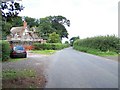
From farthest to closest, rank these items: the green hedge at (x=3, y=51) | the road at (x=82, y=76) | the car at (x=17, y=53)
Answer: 1. the car at (x=17, y=53)
2. the green hedge at (x=3, y=51)
3. the road at (x=82, y=76)

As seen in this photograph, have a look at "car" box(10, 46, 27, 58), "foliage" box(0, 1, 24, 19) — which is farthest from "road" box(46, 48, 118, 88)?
"car" box(10, 46, 27, 58)

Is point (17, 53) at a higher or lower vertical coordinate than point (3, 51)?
lower

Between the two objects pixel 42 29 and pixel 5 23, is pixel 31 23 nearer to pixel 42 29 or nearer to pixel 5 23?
pixel 42 29

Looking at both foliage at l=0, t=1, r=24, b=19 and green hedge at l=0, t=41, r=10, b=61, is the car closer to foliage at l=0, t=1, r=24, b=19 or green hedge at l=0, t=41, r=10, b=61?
green hedge at l=0, t=41, r=10, b=61

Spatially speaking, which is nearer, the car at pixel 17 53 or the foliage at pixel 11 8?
the foliage at pixel 11 8

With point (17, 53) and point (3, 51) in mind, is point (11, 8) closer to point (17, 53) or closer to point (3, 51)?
point (3, 51)

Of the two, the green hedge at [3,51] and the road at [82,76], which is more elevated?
the green hedge at [3,51]

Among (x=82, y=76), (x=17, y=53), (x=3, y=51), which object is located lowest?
(x=82, y=76)

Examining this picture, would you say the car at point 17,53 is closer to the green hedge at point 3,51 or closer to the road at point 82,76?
the green hedge at point 3,51

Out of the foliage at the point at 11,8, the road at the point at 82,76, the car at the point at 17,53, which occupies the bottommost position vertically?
the road at the point at 82,76

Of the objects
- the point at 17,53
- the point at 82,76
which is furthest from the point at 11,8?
the point at 17,53

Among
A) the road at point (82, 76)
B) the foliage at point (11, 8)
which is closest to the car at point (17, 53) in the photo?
the road at point (82, 76)

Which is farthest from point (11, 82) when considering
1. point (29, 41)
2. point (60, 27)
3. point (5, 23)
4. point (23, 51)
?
point (60, 27)

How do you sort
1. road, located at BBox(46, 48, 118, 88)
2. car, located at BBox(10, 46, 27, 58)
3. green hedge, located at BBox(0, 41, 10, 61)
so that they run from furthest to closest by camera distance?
1. car, located at BBox(10, 46, 27, 58)
2. green hedge, located at BBox(0, 41, 10, 61)
3. road, located at BBox(46, 48, 118, 88)
